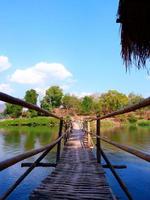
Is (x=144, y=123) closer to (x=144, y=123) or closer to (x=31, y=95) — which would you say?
(x=144, y=123)

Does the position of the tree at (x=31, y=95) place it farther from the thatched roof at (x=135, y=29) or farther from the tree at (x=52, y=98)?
the thatched roof at (x=135, y=29)

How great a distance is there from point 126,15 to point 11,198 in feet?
46.5

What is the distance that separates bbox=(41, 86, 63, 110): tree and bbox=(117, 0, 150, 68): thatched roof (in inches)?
A: 3166

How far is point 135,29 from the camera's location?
280 centimetres

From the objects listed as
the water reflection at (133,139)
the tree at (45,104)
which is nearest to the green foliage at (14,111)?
the tree at (45,104)

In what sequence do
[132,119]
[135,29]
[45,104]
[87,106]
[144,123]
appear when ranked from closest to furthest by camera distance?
[135,29]
[144,123]
[132,119]
[45,104]
[87,106]

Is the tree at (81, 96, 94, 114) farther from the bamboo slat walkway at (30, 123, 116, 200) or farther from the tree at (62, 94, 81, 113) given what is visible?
the bamboo slat walkway at (30, 123, 116, 200)

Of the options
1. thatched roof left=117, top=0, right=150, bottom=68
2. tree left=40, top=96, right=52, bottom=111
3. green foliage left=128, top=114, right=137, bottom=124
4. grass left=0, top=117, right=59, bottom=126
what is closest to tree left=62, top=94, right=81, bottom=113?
tree left=40, top=96, right=52, bottom=111

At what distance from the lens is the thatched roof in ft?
8.91

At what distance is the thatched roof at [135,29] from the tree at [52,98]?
80424mm

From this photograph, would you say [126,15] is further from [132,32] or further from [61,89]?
[61,89]

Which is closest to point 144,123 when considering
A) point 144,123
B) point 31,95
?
point 144,123

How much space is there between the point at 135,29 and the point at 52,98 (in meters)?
82.1

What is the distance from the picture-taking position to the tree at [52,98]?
84062mm
